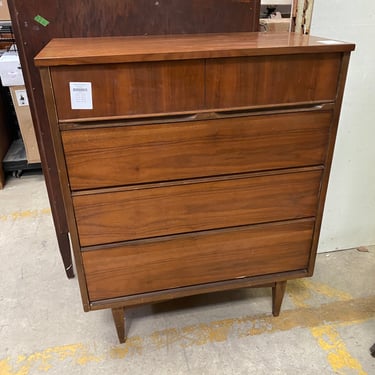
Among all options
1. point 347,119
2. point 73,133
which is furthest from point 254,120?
point 347,119

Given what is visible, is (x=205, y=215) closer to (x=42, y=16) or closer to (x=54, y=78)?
(x=54, y=78)

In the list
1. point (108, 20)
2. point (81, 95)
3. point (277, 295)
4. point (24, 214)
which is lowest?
point (24, 214)

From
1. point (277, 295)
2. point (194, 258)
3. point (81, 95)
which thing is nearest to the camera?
point (81, 95)

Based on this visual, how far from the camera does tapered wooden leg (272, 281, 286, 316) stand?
1.48m

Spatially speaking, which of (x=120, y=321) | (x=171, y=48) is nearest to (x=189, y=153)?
(x=171, y=48)

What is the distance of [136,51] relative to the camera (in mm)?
972

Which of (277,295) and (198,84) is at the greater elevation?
(198,84)

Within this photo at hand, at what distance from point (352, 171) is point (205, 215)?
913 millimetres

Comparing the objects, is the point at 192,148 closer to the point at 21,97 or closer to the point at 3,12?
the point at 21,97

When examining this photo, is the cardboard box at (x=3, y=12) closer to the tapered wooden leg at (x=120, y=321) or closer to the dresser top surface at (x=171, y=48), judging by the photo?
the dresser top surface at (x=171, y=48)

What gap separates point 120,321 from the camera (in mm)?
1388

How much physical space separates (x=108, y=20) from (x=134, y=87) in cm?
47

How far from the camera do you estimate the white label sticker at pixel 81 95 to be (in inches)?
37.6

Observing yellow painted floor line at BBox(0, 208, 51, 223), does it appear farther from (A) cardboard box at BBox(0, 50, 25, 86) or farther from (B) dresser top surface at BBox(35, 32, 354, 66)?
(B) dresser top surface at BBox(35, 32, 354, 66)
